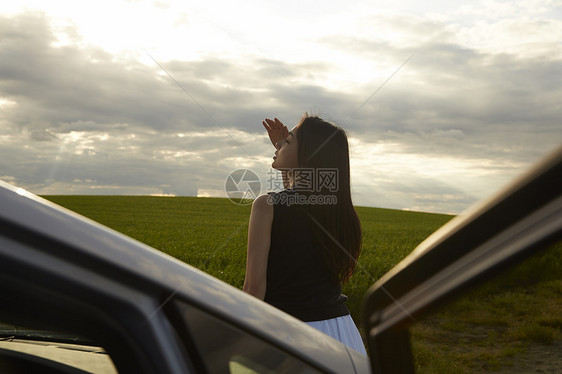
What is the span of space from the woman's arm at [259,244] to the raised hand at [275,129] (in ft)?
3.75

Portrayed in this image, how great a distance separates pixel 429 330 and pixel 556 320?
0.89 feet

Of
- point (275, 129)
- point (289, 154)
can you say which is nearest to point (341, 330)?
point (289, 154)

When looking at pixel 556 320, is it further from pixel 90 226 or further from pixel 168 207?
pixel 168 207

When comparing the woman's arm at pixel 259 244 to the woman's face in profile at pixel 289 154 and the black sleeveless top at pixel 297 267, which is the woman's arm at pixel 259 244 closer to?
the black sleeveless top at pixel 297 267

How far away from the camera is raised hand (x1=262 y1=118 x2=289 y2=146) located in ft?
12.0

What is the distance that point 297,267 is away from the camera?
8.86 ft

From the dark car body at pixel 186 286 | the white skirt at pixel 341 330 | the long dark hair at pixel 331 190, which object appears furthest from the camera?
the long dark hair at pixel 331 190

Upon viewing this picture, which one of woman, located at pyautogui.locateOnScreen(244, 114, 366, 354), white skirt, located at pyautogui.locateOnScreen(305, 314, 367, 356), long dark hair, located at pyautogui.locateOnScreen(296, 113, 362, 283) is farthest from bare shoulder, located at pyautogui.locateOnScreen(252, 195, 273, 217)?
white skirt, located at pyautogui.locateOnScreen(305, 314, 367, 356)

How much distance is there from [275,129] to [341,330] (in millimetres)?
1728

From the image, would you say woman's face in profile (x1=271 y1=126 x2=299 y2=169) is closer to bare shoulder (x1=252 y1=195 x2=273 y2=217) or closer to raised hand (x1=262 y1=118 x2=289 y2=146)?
bare shoulder (x1=252 y1=195 x2=273 y2=217)

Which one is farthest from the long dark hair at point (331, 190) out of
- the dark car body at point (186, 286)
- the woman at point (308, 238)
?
the dark car body at point (186, 286)

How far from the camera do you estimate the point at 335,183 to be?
9.34 feet

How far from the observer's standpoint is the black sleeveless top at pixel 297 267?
8.69 feet

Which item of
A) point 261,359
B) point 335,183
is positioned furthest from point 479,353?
point 335,183
